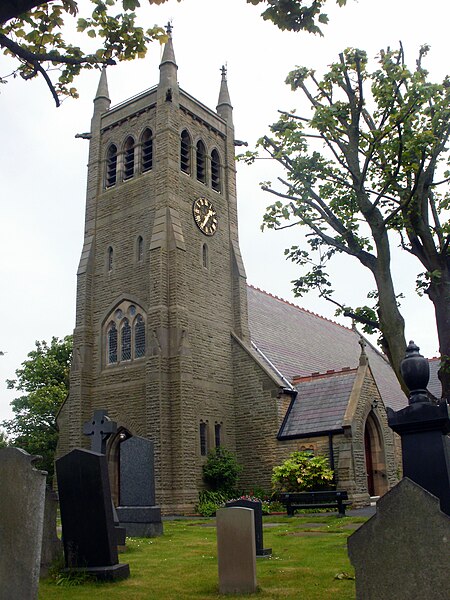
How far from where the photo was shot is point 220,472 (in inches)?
950

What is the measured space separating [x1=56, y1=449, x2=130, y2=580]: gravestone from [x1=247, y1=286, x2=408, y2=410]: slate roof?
19468 mm

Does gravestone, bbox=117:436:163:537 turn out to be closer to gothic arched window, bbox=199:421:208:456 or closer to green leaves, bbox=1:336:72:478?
gothic arched window, bbox=199:421:208:456

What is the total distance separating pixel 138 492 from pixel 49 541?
645 cm

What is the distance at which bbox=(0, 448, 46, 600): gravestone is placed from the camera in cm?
603

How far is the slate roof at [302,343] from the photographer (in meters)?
30.1

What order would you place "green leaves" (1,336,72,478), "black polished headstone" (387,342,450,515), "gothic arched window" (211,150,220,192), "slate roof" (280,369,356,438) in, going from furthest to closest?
"green leaves" (1,336,72,478), "gothic arched window" (211,150,220,192), "slate roof" (280,369,356,438), "black polished headstone" (387,342,450,515)

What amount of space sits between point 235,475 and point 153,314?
7219mm

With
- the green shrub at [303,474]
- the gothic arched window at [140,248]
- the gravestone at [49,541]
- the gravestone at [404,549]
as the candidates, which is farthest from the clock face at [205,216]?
the gravestone at [404,549]

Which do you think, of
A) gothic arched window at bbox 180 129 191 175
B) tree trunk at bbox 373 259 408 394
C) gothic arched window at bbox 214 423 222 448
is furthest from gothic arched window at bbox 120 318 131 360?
tree trunk at bbox 373 259 408 394

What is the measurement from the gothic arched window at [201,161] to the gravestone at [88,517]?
22.1 meters

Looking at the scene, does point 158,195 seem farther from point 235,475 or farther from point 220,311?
point 235,475

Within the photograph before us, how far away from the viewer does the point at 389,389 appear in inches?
1404

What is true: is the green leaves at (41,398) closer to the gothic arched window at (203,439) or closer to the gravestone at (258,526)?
the gothic arched window at (203,439)

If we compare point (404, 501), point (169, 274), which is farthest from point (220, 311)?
point (404, 501)
